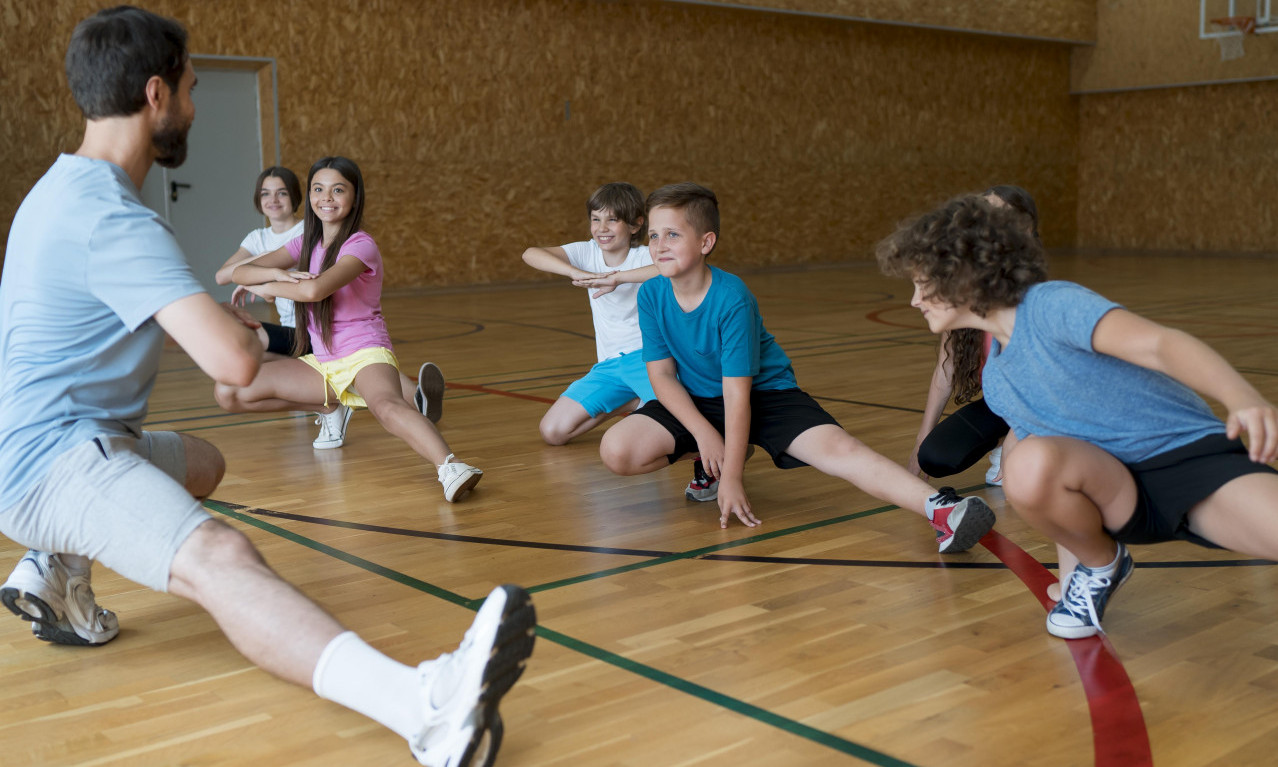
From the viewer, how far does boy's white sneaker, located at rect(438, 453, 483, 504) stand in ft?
9.37

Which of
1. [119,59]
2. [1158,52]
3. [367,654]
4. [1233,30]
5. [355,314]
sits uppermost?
[1233,30]

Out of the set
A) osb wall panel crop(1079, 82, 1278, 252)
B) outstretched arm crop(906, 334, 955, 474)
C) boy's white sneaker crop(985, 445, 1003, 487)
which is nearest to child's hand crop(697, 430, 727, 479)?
outstretched arm crop(906, 334, 955, 474)

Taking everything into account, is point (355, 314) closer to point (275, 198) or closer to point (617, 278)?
point (617, 278)

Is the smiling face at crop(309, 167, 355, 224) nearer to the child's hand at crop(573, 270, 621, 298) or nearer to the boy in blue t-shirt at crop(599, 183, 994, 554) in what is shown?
the child's hand at crop(573, 270, 621, 298)

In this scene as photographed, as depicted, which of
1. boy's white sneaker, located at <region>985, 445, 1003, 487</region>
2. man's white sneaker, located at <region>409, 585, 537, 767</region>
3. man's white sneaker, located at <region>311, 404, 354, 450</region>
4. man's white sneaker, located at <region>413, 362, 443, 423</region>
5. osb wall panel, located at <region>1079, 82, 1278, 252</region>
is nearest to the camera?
man's white sneaker, located at <region>409, 585, 537, 767</region>

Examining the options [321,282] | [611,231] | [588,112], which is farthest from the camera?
[588,112]

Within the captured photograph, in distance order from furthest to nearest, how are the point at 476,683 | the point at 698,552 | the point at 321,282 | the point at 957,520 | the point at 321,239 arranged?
the point at 321,239, the point at 321,282, the point at 698,552, the point at 957,520, the point at 476,683

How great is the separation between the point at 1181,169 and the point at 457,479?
1300cm


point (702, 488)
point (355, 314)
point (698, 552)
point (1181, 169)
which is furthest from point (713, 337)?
point (1181, 169)

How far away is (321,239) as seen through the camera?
3494 millimetres

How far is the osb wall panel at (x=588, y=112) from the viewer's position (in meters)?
8.91

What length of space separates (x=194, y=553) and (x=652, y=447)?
1.50m

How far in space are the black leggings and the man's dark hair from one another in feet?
5.61

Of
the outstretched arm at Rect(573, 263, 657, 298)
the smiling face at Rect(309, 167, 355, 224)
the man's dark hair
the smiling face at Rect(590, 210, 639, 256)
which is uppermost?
the man's dark hair
